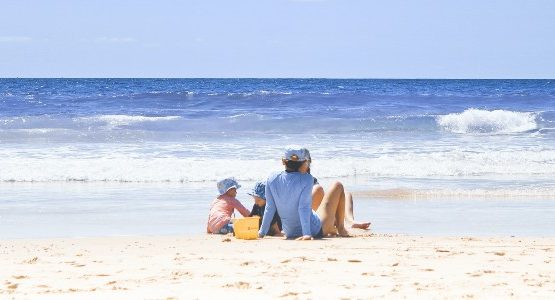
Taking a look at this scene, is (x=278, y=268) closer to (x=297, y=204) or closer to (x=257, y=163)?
(x=297, y=204)

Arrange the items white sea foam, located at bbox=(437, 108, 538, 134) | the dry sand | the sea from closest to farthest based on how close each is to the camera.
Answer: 1. the dry sand
2. the sea
3. white sea foam, located at bbox=(437, 108, 538, 134)

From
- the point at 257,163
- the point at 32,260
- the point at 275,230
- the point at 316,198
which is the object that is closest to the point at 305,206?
the point at 275,230

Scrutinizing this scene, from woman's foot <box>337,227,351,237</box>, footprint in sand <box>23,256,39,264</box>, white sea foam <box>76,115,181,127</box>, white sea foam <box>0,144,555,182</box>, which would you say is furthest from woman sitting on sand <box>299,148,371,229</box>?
white sea foam <box>76,115,181,127</box>

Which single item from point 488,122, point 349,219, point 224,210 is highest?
point 224,210

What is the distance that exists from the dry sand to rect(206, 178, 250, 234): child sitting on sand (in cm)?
52

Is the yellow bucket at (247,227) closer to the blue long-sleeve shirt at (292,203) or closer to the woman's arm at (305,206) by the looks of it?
the blue long-sleeve shirt at (292,203)

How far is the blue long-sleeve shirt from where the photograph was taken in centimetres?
799

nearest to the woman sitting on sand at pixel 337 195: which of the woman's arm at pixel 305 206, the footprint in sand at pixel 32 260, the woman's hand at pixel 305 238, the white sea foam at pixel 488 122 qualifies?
the woman's arm at pixel 305 206

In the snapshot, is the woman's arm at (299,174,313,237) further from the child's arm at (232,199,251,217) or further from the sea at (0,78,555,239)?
the sea at (0,78,555,239)

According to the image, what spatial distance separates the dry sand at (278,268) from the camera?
5.37m

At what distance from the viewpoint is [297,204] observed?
809 cm

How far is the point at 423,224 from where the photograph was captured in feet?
30.8

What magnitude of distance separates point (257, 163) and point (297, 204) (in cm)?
725

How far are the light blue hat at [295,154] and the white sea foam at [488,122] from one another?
1789cm
